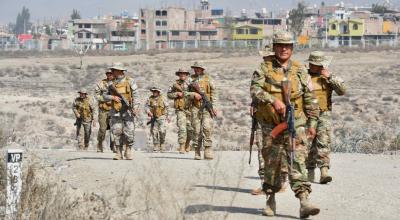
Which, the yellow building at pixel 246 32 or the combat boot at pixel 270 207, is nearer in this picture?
the combat boot at pixel 270 207

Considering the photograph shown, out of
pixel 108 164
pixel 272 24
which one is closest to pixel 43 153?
pixel 108 164

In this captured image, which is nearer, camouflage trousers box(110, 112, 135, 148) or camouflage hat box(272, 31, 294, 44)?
camouflage hat box(272, 31, 294, 44)

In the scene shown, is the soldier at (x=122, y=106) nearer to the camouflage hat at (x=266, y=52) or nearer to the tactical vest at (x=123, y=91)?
the tactical vest at (x=123, y=91)

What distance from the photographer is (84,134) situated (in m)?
21.8

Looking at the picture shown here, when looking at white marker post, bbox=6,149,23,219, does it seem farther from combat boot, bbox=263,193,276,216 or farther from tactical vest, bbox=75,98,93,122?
tactical vest, bbox=75,98,93,122

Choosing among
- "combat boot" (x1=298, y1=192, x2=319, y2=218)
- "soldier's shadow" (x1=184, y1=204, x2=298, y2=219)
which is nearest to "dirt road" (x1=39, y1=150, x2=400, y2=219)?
"soldier's shadow" (x1=184, y1=204, x2=298, y2=219)

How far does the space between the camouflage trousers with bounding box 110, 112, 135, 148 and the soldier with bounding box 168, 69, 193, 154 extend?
3.37 meters

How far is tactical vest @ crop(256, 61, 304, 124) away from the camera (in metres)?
8.96

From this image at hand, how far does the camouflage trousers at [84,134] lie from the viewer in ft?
69.9

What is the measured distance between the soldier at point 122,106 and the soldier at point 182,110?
10.9 feet

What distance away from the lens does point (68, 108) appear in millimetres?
44688

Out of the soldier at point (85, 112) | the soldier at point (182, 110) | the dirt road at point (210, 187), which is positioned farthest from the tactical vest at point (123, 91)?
the soldier at point (85, 112)

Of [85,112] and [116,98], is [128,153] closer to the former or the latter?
[116,98]

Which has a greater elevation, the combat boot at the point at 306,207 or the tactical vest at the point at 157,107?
the combat boot at the point at 306,207
